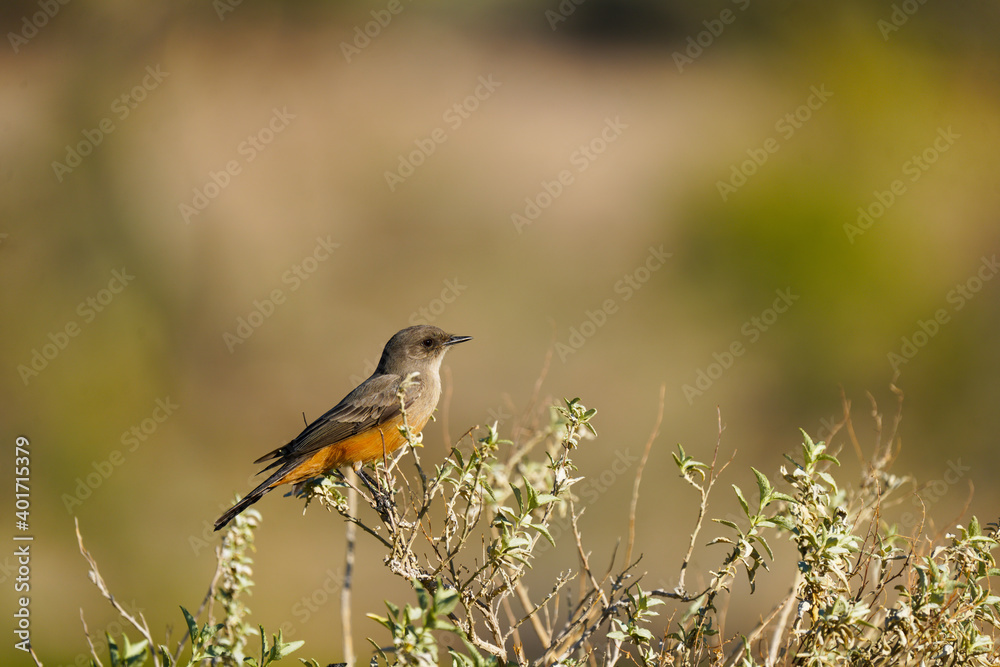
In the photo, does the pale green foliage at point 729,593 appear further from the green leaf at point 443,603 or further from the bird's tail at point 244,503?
the bird's tail at point 244,503

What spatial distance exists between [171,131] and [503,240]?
21.7 ft

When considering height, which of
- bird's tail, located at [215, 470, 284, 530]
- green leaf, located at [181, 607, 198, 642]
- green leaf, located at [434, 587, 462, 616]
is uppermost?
green leaf, located at [434, 587, 462, 616]

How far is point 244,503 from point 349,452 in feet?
4.30

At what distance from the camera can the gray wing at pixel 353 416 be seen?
194 inches

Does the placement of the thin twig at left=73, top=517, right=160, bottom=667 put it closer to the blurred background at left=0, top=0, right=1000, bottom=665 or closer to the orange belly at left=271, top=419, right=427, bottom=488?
the orange belly at left=271, top=419, right=427, bottom=488

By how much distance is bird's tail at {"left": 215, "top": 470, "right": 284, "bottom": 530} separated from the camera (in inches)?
142

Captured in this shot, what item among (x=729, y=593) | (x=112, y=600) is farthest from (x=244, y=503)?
(x=729, y=593)

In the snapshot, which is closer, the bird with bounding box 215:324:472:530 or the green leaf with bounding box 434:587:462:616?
the green leaf with bounding box 434:587:462:616

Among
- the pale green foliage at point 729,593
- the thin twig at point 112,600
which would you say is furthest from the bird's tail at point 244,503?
the thin twig at point 112,600

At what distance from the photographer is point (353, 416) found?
523cm

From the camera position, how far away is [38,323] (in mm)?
11070

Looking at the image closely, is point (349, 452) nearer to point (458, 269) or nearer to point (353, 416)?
point (353, 416)

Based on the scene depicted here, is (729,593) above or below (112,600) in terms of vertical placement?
above

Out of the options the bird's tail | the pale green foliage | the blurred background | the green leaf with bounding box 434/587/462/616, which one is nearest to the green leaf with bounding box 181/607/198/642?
the pale green foliage
